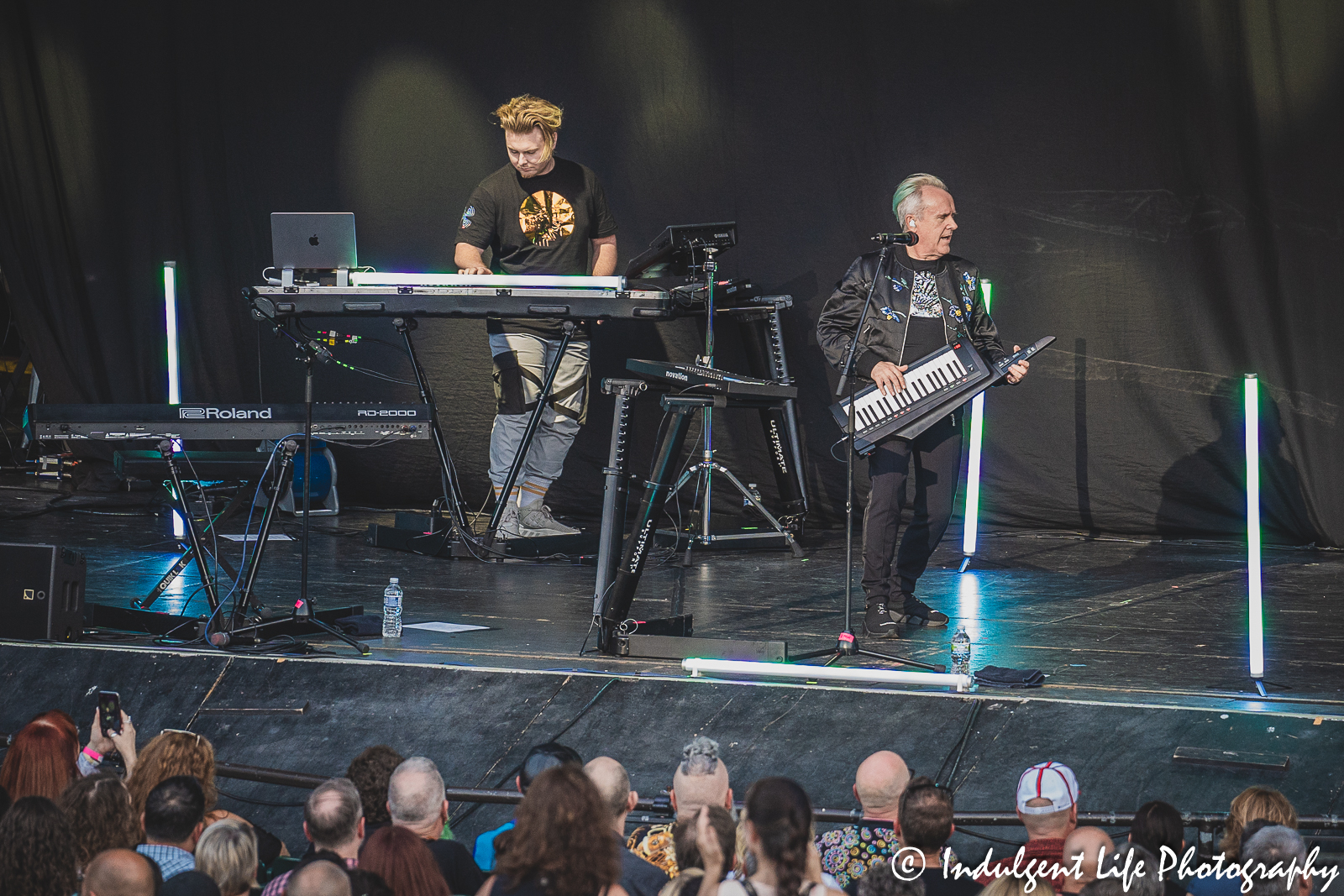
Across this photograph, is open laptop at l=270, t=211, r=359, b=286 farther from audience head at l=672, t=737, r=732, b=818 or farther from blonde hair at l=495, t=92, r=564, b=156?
audience head at l=672, t=737, r=732, b=818

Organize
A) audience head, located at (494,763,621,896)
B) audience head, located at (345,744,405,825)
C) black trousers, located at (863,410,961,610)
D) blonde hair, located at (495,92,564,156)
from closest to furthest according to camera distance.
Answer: audience head, located at (494,763,621,896) < audience head, located at (345,744,405,825) < black trousers, located at (863,410,961,610) < blonde hair, located at (495,92,564,156)

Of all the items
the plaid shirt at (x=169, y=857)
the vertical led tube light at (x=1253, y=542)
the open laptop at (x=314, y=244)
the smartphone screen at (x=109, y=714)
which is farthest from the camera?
the open laptop at (x=314, y=244)

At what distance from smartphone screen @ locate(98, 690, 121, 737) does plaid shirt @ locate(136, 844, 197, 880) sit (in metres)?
0.85

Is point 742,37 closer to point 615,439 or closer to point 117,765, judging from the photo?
point 615,439

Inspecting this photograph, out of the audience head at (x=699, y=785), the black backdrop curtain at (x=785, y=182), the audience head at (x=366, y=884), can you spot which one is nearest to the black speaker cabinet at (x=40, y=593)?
the audience head at (x=366, y=884)

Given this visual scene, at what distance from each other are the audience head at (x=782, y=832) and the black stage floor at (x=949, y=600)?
1.79 meters

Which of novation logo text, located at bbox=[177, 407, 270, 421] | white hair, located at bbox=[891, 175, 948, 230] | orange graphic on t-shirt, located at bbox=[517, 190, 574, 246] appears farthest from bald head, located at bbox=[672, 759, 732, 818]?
orange graphic on t-shirt, located at bbox=[517, 190, 574, 246]

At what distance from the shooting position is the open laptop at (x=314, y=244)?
21.3 ft

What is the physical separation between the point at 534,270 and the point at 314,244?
1.05m

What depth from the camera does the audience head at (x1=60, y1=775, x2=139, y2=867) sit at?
319cm

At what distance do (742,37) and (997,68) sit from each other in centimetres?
139

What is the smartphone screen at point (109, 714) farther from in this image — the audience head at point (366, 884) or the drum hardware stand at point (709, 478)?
the drum hardware stand at point (709, 478)

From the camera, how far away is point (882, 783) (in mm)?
3420

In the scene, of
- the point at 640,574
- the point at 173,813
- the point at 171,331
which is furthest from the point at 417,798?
the point at 171,331
